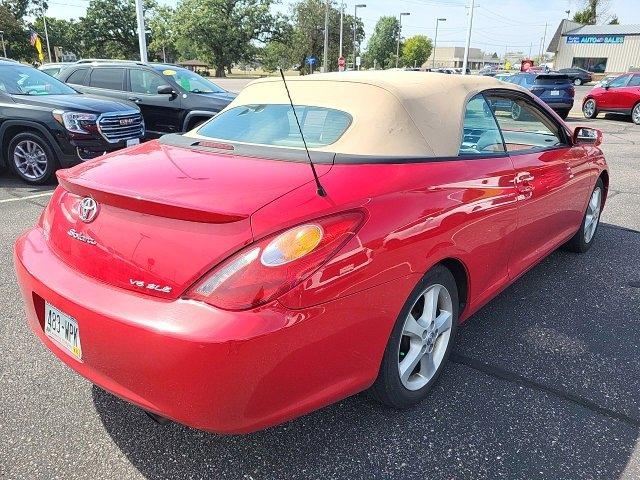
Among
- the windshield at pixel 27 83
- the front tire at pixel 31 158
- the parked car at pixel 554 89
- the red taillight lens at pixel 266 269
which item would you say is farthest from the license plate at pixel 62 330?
the parked car at pixel 554 89

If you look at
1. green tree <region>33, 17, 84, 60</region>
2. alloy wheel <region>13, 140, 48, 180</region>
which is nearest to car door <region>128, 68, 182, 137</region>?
alloy wheel <region>13, 140, 48, 180</region>

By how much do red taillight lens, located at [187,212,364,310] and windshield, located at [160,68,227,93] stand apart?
8.44 metres

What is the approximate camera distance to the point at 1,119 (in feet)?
22.6

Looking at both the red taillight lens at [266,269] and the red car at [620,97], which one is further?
the red car at [620,97]

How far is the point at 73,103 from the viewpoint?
7008mm

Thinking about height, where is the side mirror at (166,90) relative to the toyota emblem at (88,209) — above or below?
above

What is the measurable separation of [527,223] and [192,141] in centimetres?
203

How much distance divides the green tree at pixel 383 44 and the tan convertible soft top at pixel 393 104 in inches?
3688

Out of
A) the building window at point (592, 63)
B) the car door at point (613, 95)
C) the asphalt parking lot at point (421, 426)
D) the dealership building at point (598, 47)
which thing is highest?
the dealership building at point (598, 47)

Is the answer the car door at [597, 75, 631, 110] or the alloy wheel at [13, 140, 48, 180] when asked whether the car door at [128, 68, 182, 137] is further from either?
the car door at [597, 75, 631, 110]

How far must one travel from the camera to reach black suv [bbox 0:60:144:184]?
679 centimetres

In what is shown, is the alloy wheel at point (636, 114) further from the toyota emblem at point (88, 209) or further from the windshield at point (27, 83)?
the toyota emblem at point (88, 209)

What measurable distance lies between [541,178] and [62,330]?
280 cm

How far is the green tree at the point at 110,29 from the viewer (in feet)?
262
